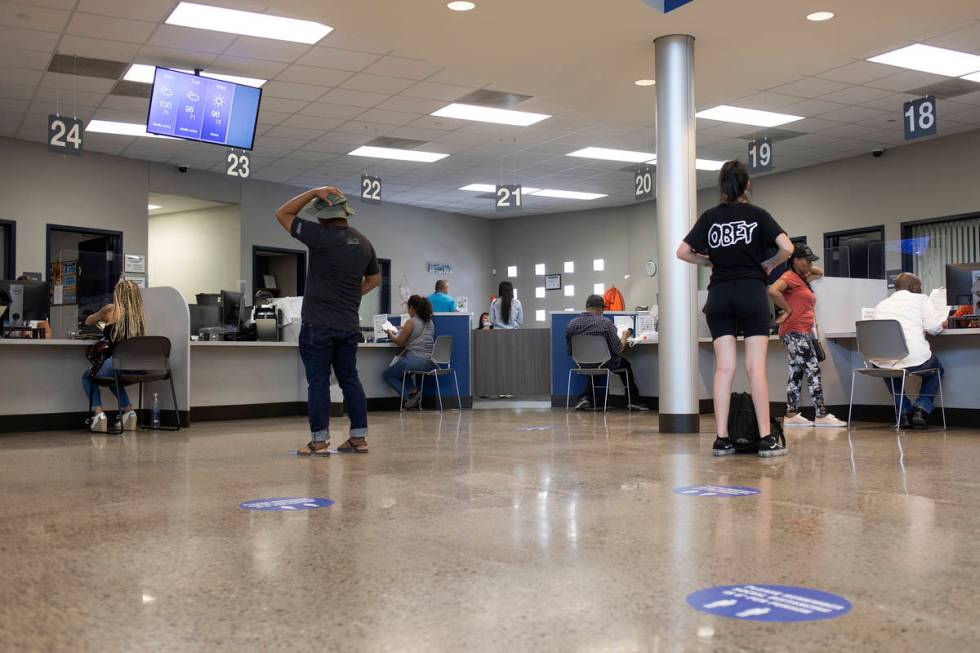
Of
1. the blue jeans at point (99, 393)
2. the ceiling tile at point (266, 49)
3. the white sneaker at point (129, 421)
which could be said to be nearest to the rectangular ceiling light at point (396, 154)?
the ceiling tile at point (266, 49)

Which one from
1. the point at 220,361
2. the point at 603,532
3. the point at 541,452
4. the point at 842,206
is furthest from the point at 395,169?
the point at 603,532

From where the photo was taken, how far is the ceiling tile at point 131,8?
6859 mm

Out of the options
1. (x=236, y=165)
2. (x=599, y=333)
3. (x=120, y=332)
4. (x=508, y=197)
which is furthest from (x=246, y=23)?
(x=508, y=197)

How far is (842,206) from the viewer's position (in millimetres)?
12531

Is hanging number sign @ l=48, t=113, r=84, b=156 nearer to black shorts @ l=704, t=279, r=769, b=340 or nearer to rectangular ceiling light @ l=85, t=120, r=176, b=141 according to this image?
rectangular ceiling light @ l=85, t=120, r=176, b=141

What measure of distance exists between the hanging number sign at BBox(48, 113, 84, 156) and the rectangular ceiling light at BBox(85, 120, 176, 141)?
189cm

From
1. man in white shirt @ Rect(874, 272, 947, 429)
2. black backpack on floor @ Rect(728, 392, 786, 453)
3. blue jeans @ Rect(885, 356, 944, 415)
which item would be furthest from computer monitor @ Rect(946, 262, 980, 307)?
black backpack on floor @ Rect(728, 392, 786, 453)

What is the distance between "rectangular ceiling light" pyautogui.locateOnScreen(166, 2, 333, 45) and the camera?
23.3ft

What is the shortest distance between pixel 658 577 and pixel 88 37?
7.32 m

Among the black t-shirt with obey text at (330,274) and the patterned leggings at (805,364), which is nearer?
the black t-shirt with obey text at (330,274)

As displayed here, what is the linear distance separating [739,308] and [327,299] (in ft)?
7.05

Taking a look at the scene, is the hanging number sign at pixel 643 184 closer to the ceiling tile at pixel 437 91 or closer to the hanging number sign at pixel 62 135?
the ceiling tile at pixel 437 91

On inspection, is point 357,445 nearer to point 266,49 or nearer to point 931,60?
point 266,49

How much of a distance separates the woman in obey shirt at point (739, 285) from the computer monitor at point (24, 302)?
5729 millimetres
